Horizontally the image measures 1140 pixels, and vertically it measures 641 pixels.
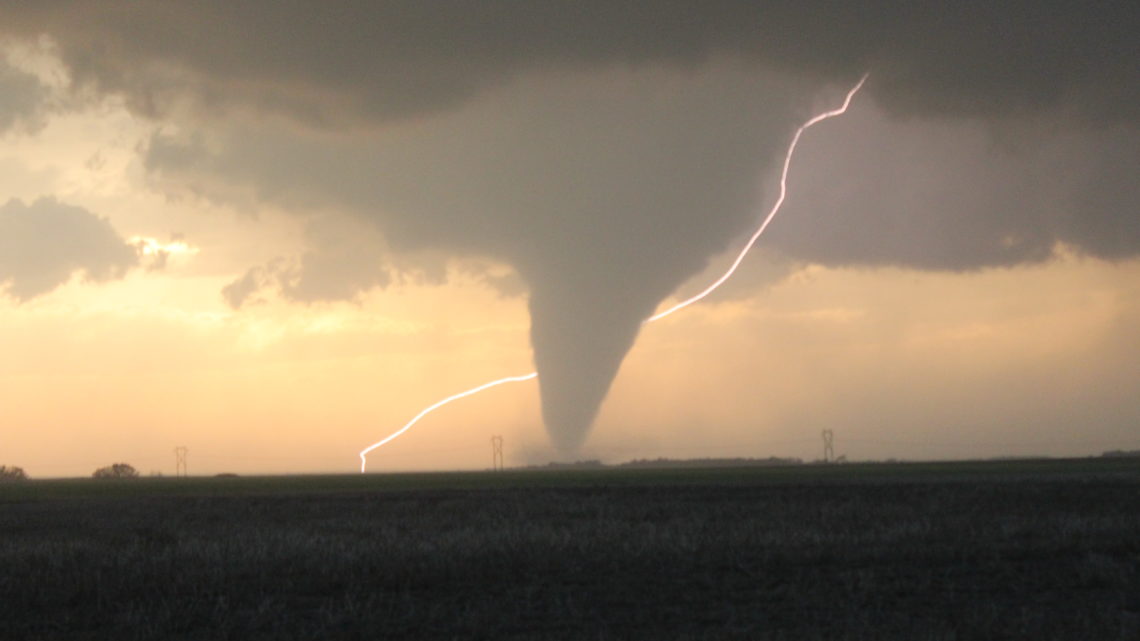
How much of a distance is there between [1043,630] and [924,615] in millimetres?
1867

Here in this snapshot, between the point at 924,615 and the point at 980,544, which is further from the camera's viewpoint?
the point at 980,544

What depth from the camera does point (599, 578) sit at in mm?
22219

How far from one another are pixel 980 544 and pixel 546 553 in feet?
30.2

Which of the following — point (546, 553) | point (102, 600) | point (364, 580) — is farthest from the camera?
point (546, 553)

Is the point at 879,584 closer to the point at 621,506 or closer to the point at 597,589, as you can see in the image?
the point at 597,589

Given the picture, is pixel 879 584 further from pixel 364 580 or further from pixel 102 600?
pixel 102 600

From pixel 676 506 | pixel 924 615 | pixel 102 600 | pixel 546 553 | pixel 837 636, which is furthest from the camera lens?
pixel 676 506

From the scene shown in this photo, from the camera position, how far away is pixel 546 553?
25.7 metres

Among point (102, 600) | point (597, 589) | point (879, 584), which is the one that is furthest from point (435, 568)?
point (879, 584)

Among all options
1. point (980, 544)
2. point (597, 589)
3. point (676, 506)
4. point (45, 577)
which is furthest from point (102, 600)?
point (676, 506)

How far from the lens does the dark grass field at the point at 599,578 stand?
17812mm

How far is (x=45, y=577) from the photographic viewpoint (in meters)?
23.5

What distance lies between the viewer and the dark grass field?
17812mm

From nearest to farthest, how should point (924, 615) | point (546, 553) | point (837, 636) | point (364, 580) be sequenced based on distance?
point (837, 636)
point (924, 615)
point (364, 580)
point (546, 553)
